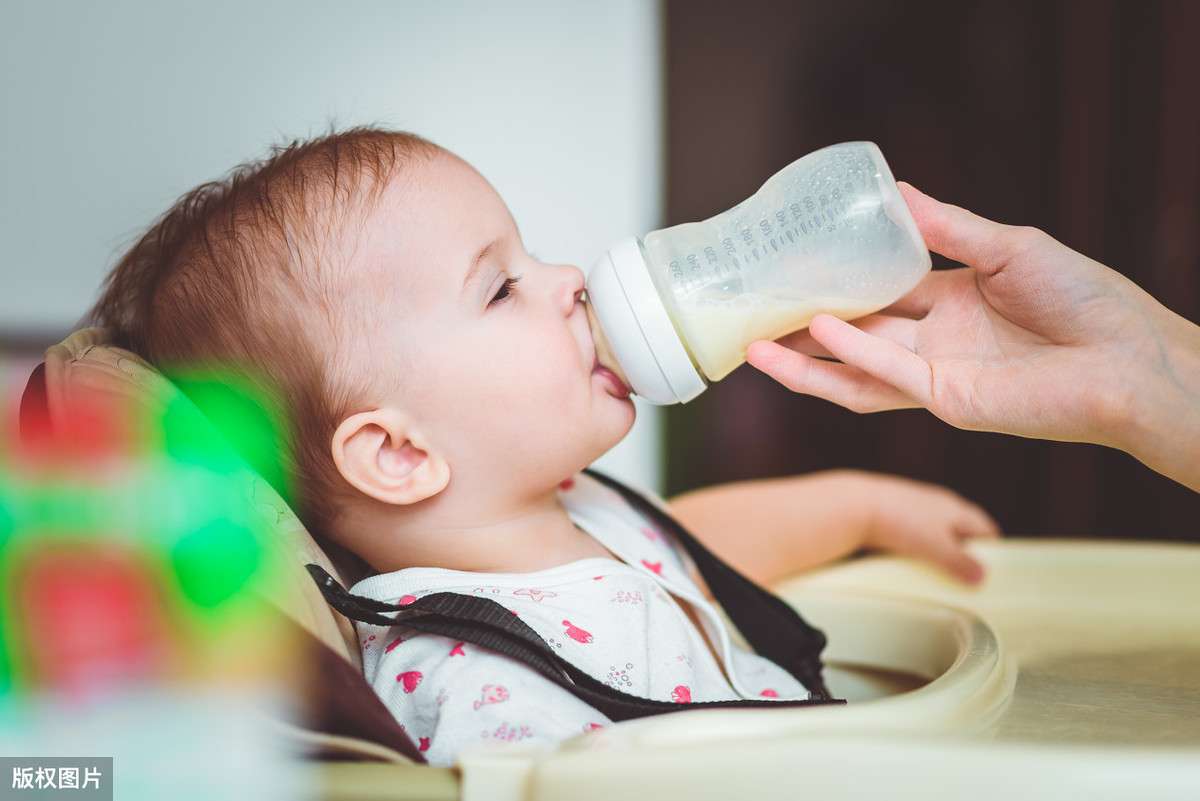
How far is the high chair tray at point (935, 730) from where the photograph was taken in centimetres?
48

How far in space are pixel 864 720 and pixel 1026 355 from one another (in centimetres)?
40

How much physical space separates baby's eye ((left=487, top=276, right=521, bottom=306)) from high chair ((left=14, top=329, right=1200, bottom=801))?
0.26 metres

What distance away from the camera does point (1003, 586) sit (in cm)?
114

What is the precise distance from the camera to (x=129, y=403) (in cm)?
67

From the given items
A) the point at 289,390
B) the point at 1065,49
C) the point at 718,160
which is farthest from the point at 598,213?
the point at 289,390

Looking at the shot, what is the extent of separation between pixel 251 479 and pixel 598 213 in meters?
1.73

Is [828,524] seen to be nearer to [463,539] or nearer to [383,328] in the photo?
[463,539]

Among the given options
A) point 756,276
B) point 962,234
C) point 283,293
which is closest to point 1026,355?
point 962,234

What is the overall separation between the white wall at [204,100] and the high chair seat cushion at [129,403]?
0.46 meters

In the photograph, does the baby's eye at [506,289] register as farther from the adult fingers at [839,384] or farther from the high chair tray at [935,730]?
the high chair tray at [935,730]

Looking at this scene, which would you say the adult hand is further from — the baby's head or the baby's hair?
the baby's hair

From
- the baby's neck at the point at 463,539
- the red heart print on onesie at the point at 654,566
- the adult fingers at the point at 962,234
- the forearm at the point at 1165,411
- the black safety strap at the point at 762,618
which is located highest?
the adult fingers at the point at 962,234

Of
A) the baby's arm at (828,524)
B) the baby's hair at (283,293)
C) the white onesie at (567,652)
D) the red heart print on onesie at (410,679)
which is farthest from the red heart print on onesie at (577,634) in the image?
the baby's arm at (828,524)

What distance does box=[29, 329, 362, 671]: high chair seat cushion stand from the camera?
0.67 metres
